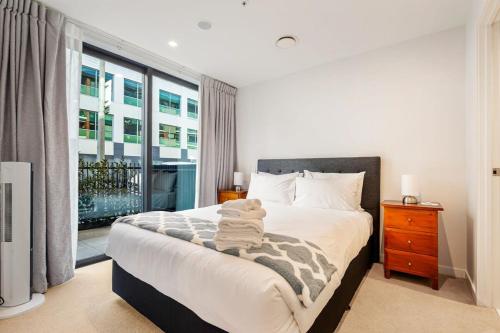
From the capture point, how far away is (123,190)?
3.51m

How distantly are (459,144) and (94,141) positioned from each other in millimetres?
4172

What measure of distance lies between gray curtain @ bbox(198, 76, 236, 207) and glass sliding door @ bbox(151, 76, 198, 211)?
0.27 metres

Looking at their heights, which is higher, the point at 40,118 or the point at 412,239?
the point at 40,118

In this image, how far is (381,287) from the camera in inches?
87.8

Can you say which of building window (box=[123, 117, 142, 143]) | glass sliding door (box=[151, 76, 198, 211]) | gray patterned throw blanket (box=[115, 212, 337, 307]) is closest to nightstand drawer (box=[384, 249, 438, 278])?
gray patterned throw blanket (box=[115, 212, 337, 307])

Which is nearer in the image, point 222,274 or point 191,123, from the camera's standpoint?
point 222,274

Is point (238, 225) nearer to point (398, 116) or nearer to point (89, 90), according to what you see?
point (398, 116)

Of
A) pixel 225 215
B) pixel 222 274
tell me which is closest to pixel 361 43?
pixel 225 215

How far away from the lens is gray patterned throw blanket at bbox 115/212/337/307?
3.70 feet

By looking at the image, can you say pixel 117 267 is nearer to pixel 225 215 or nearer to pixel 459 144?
pixel 225 215

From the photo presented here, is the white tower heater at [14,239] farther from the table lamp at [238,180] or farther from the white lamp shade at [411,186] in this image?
the white lamp shade at [411,186]

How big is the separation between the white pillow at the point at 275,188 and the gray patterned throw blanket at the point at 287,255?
54.6 inches

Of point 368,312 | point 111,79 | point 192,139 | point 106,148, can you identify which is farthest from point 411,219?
point 111,79

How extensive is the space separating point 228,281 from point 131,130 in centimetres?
290
